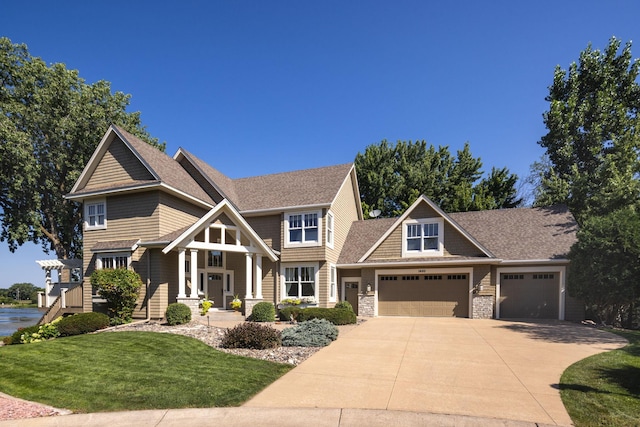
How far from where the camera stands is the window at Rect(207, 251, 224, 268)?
20.3m

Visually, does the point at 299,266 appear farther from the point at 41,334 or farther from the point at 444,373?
the point at 444,373

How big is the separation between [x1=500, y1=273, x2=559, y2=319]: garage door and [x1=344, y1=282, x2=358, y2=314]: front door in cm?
801

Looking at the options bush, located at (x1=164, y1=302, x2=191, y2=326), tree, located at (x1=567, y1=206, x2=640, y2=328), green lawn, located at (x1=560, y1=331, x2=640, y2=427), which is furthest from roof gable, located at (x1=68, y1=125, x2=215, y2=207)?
tree, located at (x1=567, y1=206, x2=640, y2=328)

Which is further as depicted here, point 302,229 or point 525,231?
point 525,231

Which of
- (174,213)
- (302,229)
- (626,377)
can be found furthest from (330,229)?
(626,377)

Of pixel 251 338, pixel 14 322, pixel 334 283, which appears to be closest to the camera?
pixel 251 338

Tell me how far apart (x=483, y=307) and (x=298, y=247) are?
10.3 m

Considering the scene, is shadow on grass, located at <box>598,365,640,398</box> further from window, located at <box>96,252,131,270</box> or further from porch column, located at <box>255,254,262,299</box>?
window, located at <box>96,252,131,270</box>

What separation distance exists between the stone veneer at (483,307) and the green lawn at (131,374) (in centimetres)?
1398

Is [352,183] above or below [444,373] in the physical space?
above

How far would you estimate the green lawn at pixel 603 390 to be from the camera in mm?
5691

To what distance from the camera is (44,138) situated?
1025 inches

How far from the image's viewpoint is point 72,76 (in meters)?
26.4

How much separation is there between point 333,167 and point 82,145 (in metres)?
18.0
